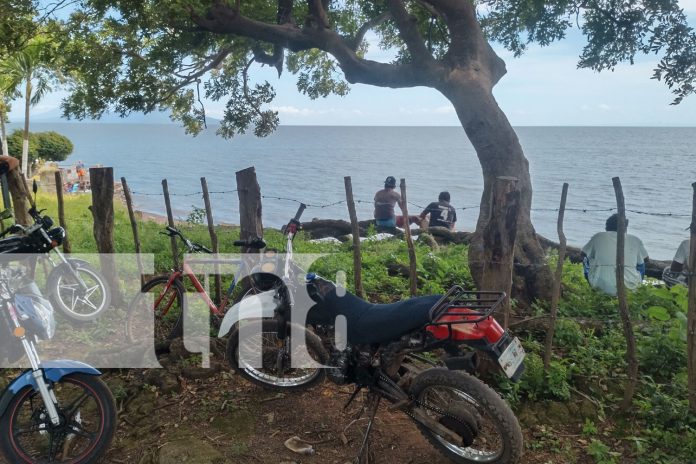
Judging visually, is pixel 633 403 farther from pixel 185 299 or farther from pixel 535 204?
pixel 535 204

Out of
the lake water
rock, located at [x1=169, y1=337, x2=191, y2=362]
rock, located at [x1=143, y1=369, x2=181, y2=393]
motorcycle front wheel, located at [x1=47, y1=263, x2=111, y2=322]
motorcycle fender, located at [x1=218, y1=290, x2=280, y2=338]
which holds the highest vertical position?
motorcycle fender, located at [x1=218, y1=290, x2=280, y2=338]

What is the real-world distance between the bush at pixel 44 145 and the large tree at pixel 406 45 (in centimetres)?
2794

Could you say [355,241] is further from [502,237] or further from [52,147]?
[52,147]

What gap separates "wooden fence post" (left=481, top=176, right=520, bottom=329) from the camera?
4.49 m

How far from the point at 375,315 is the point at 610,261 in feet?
13.8

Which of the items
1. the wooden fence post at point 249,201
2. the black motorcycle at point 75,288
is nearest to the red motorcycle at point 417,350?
the wooden fence post at point 249,201

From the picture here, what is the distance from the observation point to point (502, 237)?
4.55m

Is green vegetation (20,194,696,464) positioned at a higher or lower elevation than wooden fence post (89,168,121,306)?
lower

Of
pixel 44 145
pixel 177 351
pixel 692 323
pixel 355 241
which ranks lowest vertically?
pixel 177 351

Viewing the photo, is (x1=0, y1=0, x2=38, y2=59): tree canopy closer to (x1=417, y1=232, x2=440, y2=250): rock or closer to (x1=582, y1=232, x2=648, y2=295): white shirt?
(x1=417, y1=232, x2=440, y2=250): rock

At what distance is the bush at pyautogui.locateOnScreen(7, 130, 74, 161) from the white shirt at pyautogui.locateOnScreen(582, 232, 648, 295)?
3656cm

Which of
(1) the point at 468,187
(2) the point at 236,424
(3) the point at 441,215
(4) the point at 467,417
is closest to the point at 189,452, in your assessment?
(2) the point at 236,424

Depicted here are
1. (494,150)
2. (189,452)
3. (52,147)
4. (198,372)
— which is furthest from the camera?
(52,147)

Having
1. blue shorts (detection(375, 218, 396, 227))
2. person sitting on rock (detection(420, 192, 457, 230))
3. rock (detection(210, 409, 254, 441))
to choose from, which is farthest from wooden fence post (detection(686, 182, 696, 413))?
person sitting on rock (detection(420, 192, 457, 230))
